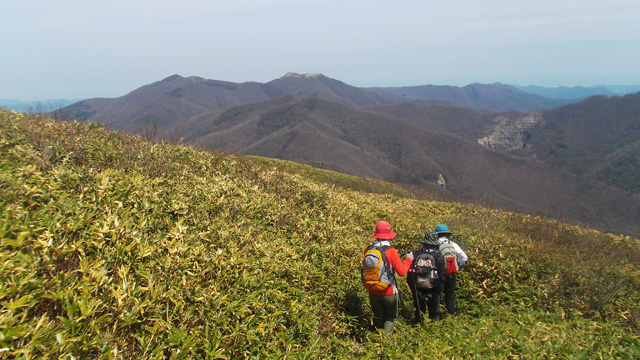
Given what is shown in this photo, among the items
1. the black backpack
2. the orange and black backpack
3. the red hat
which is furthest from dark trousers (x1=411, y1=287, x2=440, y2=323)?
the red hat

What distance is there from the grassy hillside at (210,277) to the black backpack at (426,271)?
0.76m

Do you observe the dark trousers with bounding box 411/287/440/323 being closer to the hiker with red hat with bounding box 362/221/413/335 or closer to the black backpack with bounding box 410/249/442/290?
the black backpack with bounding box 410/249/442/290

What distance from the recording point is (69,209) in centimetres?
441

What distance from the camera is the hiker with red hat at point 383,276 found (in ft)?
18.6

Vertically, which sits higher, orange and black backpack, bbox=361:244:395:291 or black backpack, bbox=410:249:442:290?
orange and black backpack, bbox=361:244:395:291

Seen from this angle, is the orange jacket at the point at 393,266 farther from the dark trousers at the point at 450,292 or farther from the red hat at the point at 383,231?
the dark trousers at the point at 450,292

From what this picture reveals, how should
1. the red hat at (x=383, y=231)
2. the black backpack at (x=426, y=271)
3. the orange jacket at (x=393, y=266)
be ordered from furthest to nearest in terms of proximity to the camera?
1. the black backpack at (x=426, y=271)
2. the red hat at (x=383, y=231)
3. the orange jacket at (x=393, y=266)

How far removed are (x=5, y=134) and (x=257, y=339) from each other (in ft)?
23.2

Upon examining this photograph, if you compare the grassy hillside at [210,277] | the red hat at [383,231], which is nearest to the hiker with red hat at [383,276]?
the red hat at [383,231]

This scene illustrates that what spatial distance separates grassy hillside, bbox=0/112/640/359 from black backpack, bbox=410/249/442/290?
2.48ft

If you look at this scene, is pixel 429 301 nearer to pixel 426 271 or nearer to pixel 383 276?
pixel 426 271

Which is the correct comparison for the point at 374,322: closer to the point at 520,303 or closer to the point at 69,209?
the point at 520,303

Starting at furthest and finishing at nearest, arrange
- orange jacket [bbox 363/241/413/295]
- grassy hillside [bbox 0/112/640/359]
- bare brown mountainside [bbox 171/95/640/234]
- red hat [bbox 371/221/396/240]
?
1. bare brown mountainside [bbox 171/95/640/234]
2. red hat [bbox 371/221/396/240]
3. orange jacket [bbox 363/241/413/295]
4. grassy hillside [bbox 0/112/640/359]

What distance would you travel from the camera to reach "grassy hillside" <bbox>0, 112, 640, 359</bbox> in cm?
316
